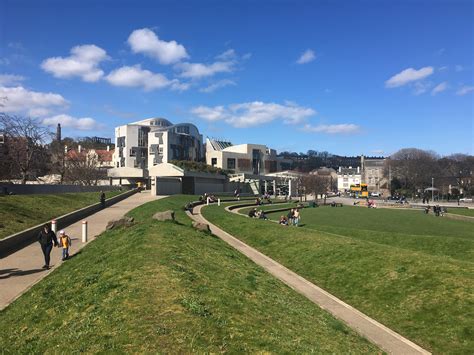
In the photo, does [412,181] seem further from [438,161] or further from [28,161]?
[28,161]

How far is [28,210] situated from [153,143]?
296 ft

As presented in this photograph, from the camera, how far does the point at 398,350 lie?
27.0 feet

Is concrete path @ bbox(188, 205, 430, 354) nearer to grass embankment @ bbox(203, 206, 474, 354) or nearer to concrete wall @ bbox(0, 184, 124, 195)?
grass embankment @ bbox(203, 206, 474, 354)

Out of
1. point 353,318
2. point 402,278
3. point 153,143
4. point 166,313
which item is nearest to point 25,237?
point 166,313

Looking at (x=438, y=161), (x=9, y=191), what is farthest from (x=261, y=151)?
(x=9, y=191)

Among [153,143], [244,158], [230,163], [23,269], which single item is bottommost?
[23,269]

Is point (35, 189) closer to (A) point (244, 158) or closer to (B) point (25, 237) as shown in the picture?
(B) point (25, 237)

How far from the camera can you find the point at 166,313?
21.2 feet

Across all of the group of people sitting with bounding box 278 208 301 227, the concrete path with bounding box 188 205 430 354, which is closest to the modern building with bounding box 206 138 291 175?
the group of people sitting with bounding box 278 208 301 227

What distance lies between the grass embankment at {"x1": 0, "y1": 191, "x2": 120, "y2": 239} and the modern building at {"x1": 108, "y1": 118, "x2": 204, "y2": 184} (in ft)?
244

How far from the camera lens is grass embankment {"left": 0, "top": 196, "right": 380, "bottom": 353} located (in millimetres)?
5805

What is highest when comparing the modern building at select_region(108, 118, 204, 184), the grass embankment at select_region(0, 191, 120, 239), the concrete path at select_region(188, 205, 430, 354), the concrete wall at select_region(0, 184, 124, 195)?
the modern building at select_region(108, 118, 204, 184)

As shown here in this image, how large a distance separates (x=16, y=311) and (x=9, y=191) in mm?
28328

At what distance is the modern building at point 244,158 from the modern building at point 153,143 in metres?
6.82
